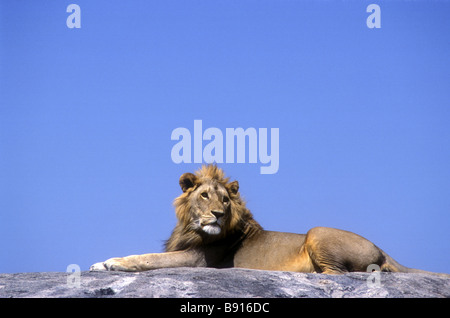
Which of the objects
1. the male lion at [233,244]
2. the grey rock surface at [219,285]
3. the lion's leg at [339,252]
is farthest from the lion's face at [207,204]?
the grey rock surface at [219,285]

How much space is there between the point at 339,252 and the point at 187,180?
2704 millimetres

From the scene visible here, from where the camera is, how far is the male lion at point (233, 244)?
1029 centimetres

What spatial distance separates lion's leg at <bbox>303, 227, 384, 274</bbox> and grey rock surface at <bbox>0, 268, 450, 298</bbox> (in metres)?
1.07

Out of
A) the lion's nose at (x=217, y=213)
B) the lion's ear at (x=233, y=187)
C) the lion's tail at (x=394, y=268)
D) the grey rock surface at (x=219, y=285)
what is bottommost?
the lion's tail at (x=394, y=268)

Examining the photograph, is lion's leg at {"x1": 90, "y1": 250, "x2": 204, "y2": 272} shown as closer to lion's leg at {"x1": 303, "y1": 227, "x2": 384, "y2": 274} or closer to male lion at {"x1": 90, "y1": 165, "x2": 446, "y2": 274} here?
male lion at {"x1": 90, "y1": 165, "x2": 446, "y2": 274}

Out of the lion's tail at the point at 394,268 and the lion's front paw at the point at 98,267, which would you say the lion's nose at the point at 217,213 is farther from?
the lion's tail at the point at 394,268

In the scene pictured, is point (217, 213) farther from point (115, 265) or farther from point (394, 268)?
point (394, 268)

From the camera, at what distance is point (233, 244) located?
11188 millimetres

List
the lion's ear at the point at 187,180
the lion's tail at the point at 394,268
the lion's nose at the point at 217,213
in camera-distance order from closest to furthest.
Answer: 1. the lion's tail at the point at 394,268
2. the lion's nose at the point at 217,213
3. the lion's ear at the point at 187,180

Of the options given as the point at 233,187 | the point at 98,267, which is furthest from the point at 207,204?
the point at 98,267

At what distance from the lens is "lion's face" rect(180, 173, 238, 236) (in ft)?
35.3
